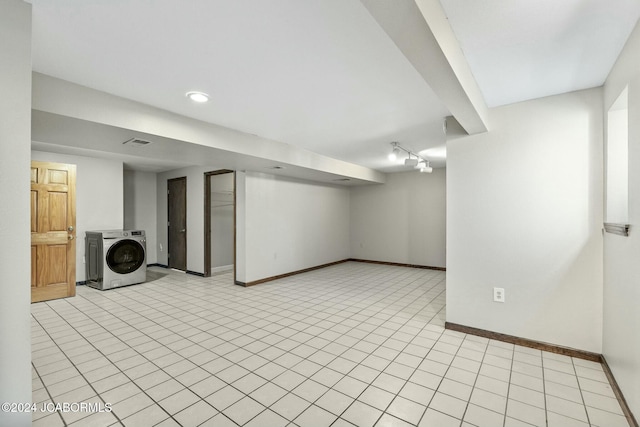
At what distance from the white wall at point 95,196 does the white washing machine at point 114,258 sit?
0.53 ft

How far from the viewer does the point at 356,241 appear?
782 centimetres

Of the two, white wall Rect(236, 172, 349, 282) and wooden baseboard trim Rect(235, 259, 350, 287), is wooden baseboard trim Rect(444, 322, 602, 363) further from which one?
white wall Rect(236, 172, 349, 282)

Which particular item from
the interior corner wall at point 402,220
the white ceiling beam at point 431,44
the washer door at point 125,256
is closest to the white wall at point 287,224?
the interior corner wall at point 402,220

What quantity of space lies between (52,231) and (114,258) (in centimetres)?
94

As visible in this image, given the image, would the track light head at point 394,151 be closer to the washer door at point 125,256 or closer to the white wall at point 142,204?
the washer door at point 125,256

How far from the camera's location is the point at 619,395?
6.18ft

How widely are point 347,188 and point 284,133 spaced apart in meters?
4.39

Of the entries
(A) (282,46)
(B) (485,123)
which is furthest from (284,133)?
(B) (485,123)

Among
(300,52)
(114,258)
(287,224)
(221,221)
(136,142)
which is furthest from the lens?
(221,221)

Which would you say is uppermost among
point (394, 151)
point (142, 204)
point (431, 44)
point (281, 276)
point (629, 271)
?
point (394, 151)

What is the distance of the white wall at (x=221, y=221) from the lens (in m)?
6.41

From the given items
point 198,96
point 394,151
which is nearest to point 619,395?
point 394,151

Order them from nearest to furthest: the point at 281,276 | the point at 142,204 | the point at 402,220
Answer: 1. the point at 281,276
2. the point at 142,204
3. the point at 402,220

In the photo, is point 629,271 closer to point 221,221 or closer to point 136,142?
point 136,142
